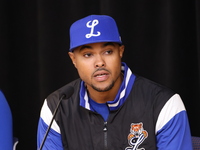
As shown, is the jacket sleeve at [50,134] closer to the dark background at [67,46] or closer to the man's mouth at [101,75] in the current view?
the man's mouth at [101,75]

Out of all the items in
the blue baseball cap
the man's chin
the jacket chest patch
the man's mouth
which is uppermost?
the blue baseball cap

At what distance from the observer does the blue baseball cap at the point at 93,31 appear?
72.4 inches

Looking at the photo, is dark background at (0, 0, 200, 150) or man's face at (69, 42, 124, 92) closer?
man's face at (69, 42, 124, 92)

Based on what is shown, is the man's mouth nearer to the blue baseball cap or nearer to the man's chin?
the man's chin

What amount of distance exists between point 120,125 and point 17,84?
42.6 inches

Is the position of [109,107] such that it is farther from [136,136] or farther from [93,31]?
[93,31]

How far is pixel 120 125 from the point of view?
194 cm

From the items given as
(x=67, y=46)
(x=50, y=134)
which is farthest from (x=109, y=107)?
(x=67, y=46)

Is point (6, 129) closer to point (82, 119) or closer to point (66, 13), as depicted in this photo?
point (82, 119)

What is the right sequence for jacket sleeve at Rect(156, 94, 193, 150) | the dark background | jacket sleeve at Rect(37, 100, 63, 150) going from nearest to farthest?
jacket sleeve at Rect(156, 94, 193, 150), jacket sleeve at Rect(37, 100, 63, 150), the dark background

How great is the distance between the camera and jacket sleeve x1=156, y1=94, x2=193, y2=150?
1810 millimetres

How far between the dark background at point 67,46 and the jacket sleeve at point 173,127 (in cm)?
68

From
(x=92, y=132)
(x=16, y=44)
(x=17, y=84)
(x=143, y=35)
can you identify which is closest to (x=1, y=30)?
(x=16, y=44)

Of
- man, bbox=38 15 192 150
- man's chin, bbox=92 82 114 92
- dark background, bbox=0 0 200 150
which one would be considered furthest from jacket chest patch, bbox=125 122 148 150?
dark background, bbox=0 0 200 150
